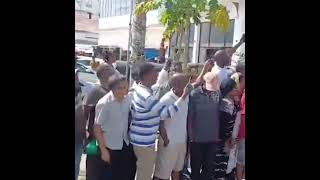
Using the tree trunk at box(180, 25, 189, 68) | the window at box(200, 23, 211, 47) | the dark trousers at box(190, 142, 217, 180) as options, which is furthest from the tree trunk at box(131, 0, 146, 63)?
the dark trousers at box(190, 142, 217, 180)

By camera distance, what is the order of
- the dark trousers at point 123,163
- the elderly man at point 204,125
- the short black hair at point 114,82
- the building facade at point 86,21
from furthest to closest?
the elderly man at point 204,125 < the dark trousers at point 123,163 < the short black hair at point 114,82 < the building facade at point 86,21

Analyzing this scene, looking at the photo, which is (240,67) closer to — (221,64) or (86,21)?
(221,64)

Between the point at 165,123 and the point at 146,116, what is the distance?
15cm

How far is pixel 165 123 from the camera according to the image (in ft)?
9.60

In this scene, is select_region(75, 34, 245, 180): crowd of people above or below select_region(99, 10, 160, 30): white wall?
below

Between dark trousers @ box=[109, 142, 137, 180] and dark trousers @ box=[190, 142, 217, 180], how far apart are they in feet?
1.33

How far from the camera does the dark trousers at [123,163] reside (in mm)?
2863

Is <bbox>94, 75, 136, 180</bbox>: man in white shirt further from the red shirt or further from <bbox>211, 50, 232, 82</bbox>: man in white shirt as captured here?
the red shirt

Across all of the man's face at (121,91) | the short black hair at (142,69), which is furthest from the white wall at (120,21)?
the man's face at (121,91)

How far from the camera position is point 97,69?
2738mm

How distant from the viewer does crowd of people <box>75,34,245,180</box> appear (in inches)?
A: 109

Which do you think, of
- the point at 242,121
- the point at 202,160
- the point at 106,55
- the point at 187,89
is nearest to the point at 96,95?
the point at 106,55

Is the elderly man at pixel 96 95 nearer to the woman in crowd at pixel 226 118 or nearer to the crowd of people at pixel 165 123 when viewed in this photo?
the crowd of people at pixel 165 123
